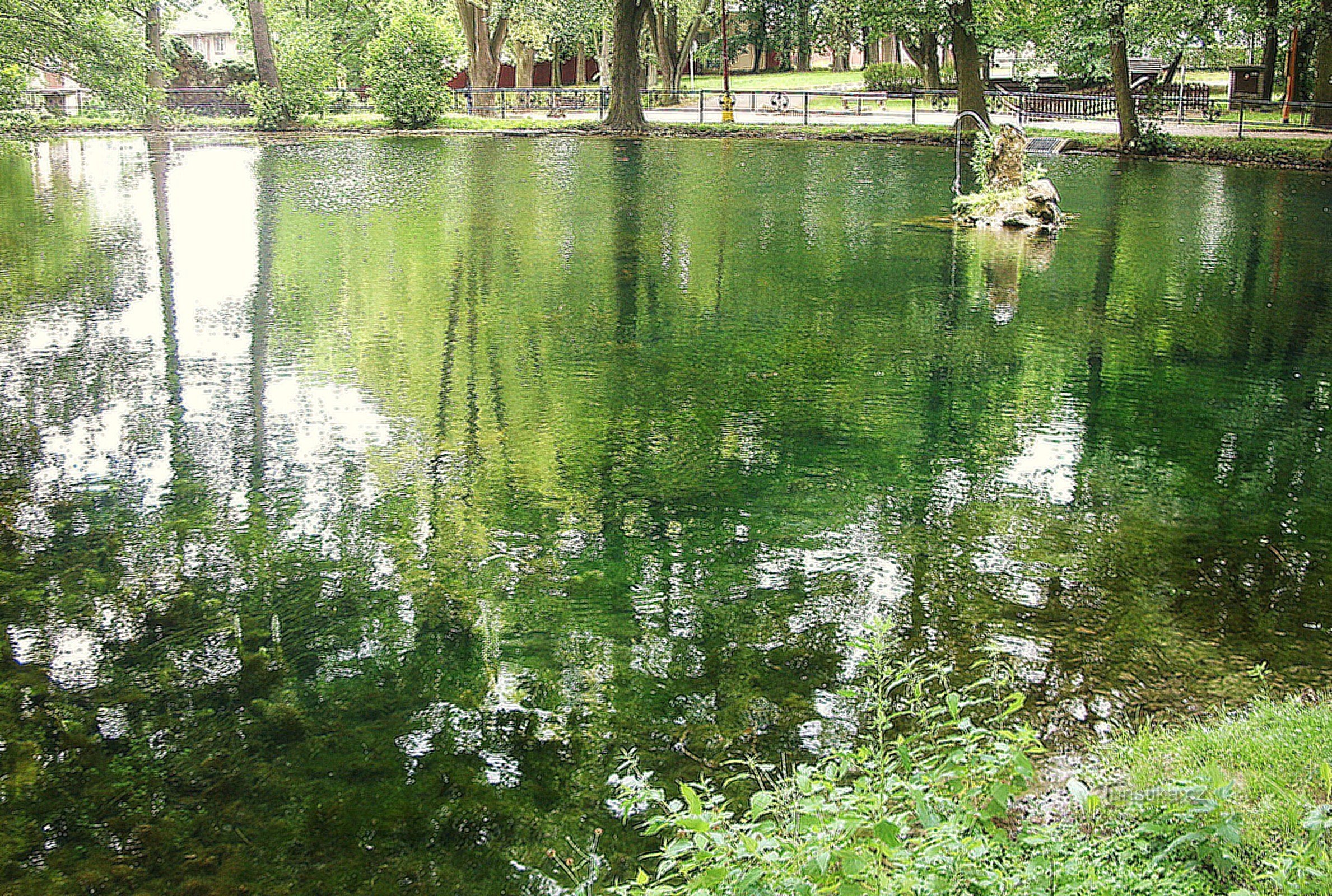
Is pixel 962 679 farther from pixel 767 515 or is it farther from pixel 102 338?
pixel 102 338

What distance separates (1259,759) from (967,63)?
28.7 meters

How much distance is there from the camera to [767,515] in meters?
7.30

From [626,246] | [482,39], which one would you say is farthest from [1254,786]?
[482,39]

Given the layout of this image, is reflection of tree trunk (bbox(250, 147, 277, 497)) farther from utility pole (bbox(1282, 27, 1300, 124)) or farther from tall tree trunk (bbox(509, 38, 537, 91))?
tall tree trunk (bbox(509, 38, 537, 91))

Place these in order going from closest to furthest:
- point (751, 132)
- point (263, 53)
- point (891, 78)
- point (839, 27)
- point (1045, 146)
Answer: point (1045, 146), point (751, 132), point (263, 53), point (839, 27), point (891, 78)

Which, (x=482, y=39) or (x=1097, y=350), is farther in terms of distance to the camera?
(x=482, y=39)

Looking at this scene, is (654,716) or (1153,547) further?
(1153,547)

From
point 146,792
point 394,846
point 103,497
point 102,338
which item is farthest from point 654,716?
point 102,338

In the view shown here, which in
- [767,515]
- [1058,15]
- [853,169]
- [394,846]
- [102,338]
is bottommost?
[394,846]

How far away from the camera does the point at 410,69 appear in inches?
1454

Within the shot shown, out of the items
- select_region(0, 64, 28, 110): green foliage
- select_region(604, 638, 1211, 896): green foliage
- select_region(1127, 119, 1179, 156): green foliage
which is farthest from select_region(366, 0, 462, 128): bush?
select_region(604, 638, 1211, 896): green foliage

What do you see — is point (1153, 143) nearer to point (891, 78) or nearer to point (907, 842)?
point (891, 78)

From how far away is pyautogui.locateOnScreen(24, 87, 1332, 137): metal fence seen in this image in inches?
1211

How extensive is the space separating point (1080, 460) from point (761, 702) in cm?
390
